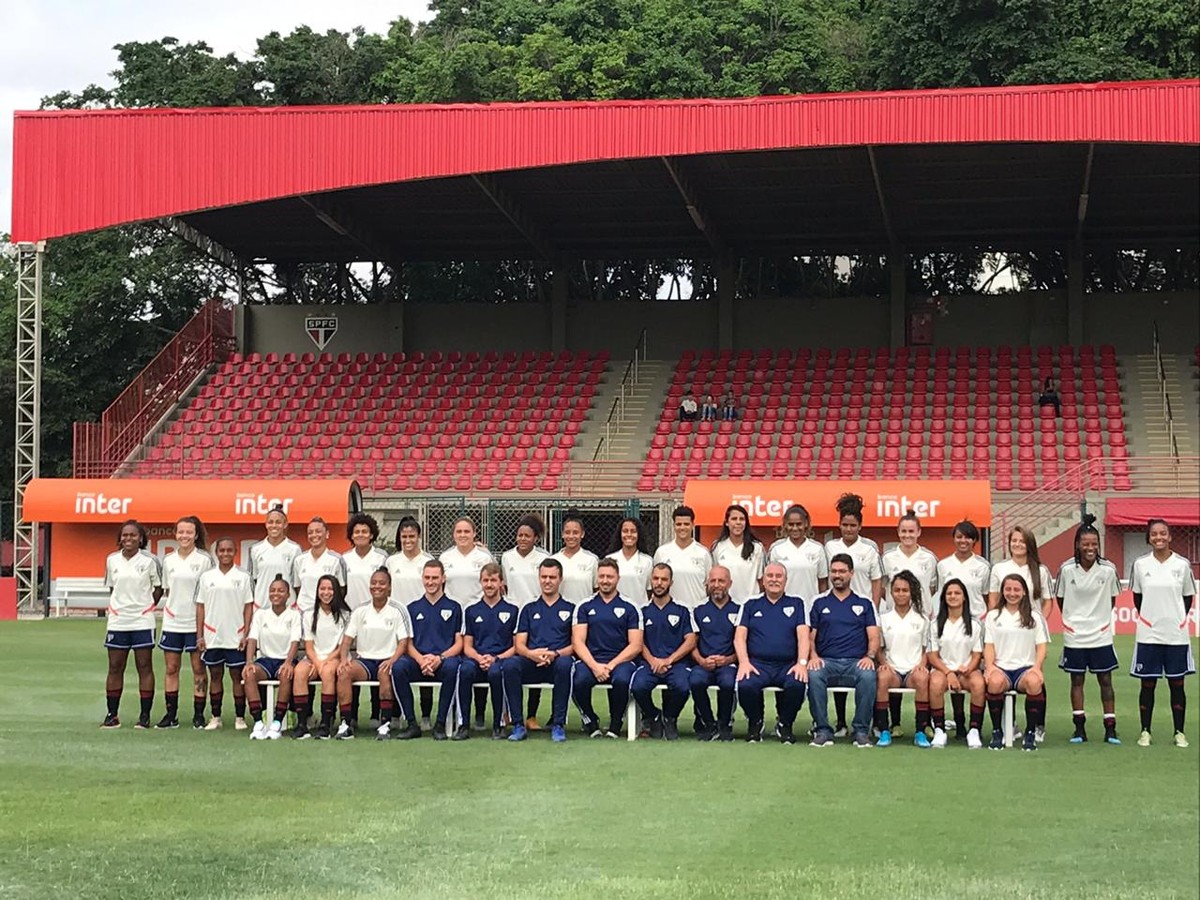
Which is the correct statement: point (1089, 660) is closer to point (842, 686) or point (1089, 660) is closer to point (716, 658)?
point (842, 686)

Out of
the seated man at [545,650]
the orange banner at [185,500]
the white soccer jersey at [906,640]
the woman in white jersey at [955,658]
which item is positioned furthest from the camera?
the orange banner at [185,500]

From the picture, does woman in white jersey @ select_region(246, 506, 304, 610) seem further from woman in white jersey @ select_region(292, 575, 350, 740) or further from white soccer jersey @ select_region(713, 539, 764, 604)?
white soccer jersey @ select_region(713, 539, 764, 604)

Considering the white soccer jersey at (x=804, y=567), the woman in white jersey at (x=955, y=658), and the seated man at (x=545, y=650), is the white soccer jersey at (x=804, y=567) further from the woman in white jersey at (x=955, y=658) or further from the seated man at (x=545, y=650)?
the seated man at (x=545, y=650)

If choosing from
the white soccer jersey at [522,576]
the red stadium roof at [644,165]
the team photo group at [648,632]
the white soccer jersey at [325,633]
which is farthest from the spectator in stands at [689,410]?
the white soccer jersey at [325,633]

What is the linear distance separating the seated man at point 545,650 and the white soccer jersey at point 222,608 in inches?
86.6

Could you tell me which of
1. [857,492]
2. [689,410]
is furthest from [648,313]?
[857,492]

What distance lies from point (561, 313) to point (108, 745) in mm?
26860

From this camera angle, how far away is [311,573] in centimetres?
1296

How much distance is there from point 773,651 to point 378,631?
9.84ft

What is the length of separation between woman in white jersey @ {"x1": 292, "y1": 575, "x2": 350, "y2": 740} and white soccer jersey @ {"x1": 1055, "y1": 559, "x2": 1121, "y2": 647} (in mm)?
5507

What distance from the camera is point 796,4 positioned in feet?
158

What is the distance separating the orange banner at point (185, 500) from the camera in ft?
85.4

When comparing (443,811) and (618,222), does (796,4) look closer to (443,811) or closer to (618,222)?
(618,222)

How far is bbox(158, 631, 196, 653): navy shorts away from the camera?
42.7 feet
